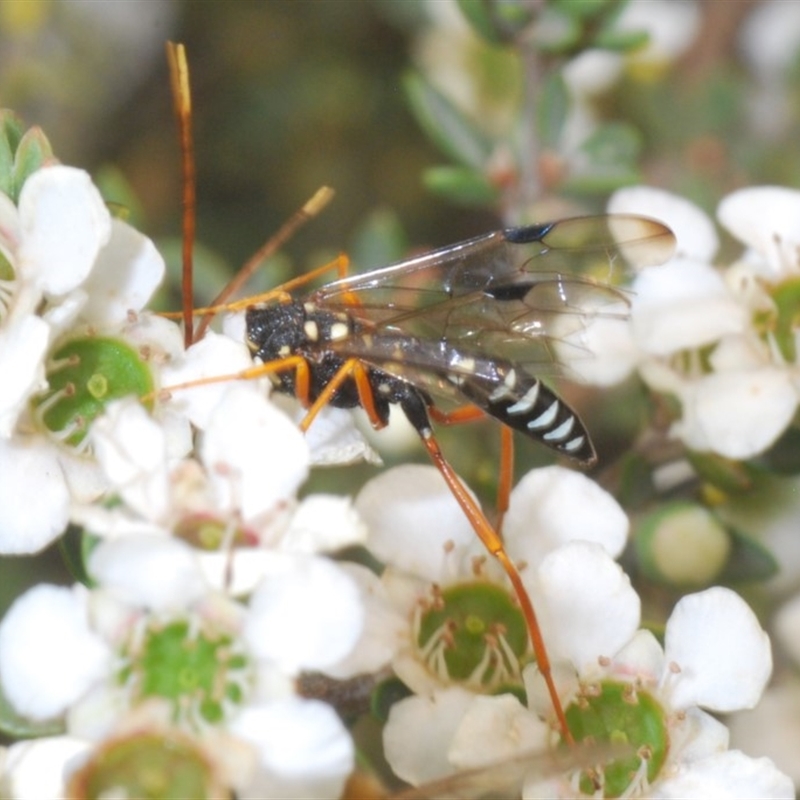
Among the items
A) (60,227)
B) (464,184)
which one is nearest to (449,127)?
(464,184)

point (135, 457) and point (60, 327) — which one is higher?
point (60, 327)

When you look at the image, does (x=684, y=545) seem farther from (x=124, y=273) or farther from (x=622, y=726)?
(x=124, y=273)

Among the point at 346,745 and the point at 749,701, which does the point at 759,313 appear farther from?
the point at 346,745

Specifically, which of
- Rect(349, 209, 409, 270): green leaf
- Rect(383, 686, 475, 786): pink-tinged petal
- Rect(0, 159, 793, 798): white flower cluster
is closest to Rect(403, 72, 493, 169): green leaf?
Rect(349, 209, 409, 270): green leaf

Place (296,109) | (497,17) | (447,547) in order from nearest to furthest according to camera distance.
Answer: (447,547), (497,17), (296,109)

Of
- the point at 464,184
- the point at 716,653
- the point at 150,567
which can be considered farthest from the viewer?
the point at 464,184
